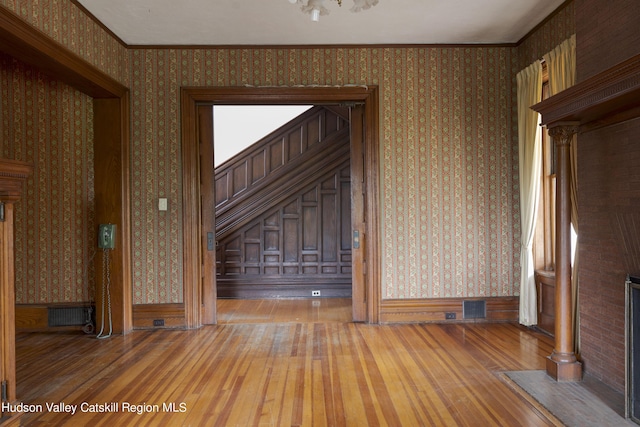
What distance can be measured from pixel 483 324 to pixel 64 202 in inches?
202

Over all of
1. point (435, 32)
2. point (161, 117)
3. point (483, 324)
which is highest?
point (435, 32)

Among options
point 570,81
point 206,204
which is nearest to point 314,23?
point 206,204

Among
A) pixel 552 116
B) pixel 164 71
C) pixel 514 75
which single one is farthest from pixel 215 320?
pixel 514 75

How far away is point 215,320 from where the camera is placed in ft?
18.3

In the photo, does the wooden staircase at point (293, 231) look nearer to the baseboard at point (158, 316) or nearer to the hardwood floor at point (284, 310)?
the hardwood floor at point (284, 310)

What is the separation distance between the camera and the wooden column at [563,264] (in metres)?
3.50

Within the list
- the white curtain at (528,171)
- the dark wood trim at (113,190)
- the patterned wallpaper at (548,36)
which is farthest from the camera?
the dark wood trim at (113,190)

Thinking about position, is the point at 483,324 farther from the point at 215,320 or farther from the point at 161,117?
the point at 161,117

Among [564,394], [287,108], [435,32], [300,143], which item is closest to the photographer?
[564,394]

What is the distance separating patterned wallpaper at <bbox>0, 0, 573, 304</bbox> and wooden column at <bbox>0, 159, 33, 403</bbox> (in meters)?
2.65

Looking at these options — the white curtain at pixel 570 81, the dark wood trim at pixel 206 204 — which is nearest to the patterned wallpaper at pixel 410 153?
the dark wood trim at pixel 206 204

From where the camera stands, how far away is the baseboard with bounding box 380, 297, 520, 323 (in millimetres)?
5449

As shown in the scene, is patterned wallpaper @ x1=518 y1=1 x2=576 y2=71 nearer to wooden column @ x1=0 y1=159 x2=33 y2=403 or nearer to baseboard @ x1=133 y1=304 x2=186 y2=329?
wooden column @ x1=0 y1=159 x2=33 y2=403

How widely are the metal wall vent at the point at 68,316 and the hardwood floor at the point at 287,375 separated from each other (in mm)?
183
